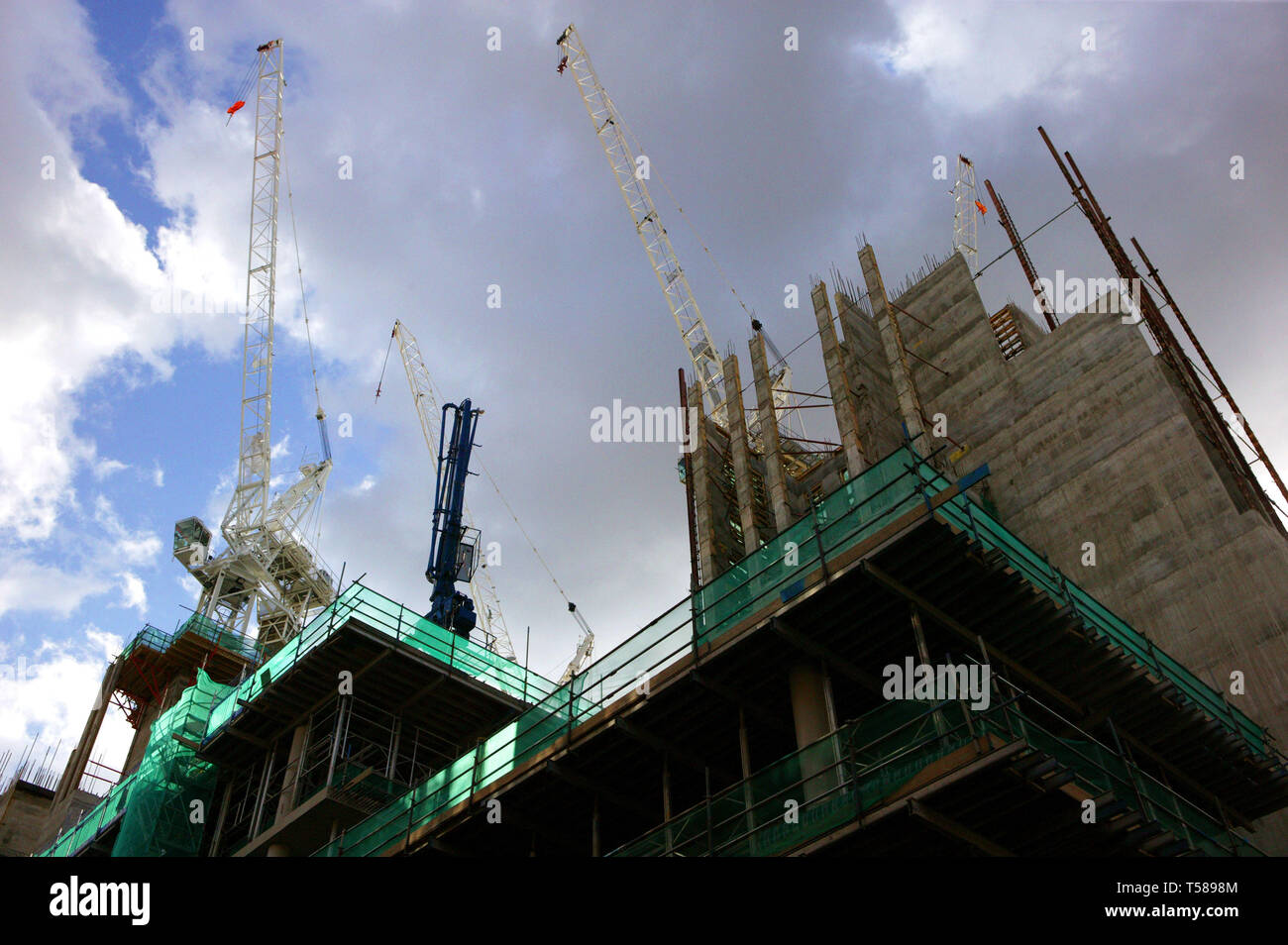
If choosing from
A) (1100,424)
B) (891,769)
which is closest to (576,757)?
(891,769)

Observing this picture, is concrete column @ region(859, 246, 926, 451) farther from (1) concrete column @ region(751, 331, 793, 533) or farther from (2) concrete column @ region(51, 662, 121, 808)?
(2) concrete column @ region(51, 662, 121, 808)

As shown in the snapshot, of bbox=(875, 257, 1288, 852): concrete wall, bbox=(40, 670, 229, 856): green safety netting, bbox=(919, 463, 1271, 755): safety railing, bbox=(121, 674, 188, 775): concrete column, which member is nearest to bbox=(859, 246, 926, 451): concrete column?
bbox=(875, 257, 1288, 852): concrete wall

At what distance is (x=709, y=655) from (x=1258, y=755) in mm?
14652

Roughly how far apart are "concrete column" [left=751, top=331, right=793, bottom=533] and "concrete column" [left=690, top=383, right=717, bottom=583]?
12.1ft

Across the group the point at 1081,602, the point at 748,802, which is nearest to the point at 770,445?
the point at 1081,602

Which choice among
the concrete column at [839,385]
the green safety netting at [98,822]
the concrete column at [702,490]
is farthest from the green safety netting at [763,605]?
the concrete column at [702,490]

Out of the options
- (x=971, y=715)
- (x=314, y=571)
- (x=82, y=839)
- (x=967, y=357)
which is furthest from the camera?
(x=314, y=571)

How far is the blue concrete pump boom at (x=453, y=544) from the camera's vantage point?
149ft

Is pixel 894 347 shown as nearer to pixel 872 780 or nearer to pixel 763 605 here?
pixel 763 605

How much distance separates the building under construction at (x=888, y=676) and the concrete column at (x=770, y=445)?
7.3 inches

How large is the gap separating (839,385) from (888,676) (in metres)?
30.2

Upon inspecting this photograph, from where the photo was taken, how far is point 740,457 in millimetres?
56000
